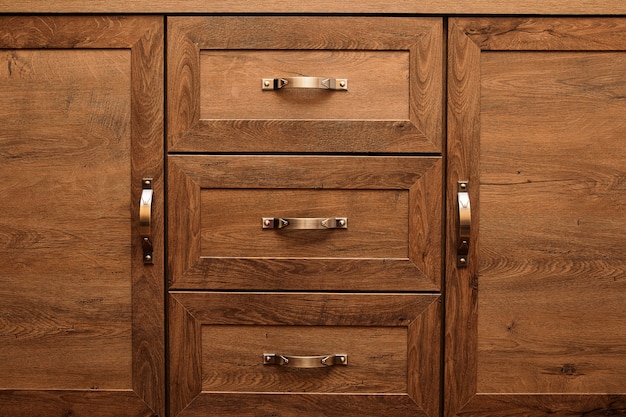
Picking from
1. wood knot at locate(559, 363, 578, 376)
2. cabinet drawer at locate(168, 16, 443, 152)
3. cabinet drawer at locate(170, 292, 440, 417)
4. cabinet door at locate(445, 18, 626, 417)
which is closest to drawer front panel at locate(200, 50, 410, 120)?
cabinet drawer at locate(168, 16, 443, 152)

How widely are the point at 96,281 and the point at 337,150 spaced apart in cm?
47

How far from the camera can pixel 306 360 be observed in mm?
1000

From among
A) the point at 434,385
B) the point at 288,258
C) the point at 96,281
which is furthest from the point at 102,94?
the point at 434,385

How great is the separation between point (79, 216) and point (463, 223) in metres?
0.65

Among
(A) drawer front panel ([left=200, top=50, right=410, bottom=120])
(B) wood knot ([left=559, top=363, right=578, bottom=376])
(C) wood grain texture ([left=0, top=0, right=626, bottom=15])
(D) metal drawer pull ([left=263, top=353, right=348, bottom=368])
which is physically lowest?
(B) wood knot ([left=559, top=363, right=578, bottom=376])

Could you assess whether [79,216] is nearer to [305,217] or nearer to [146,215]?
[146,215]

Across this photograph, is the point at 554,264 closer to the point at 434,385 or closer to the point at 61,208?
the point at 434,385

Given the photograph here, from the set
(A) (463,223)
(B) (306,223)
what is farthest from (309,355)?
(A) (463,223)

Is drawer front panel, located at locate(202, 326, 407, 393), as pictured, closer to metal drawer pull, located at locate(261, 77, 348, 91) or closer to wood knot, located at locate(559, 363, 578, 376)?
wood knot, located at locate(559, 363, 578, 376)

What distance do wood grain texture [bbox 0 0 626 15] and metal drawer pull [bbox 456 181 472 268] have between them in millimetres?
294

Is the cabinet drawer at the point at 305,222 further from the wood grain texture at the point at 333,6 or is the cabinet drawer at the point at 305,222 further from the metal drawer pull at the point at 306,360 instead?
the wood grain texture at the point at 333,6

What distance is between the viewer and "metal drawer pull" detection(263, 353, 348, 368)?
1000 millimetres

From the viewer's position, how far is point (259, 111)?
999 mm

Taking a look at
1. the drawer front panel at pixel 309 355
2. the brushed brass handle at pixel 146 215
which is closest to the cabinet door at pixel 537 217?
the drawer front panel at pixel 309 355
